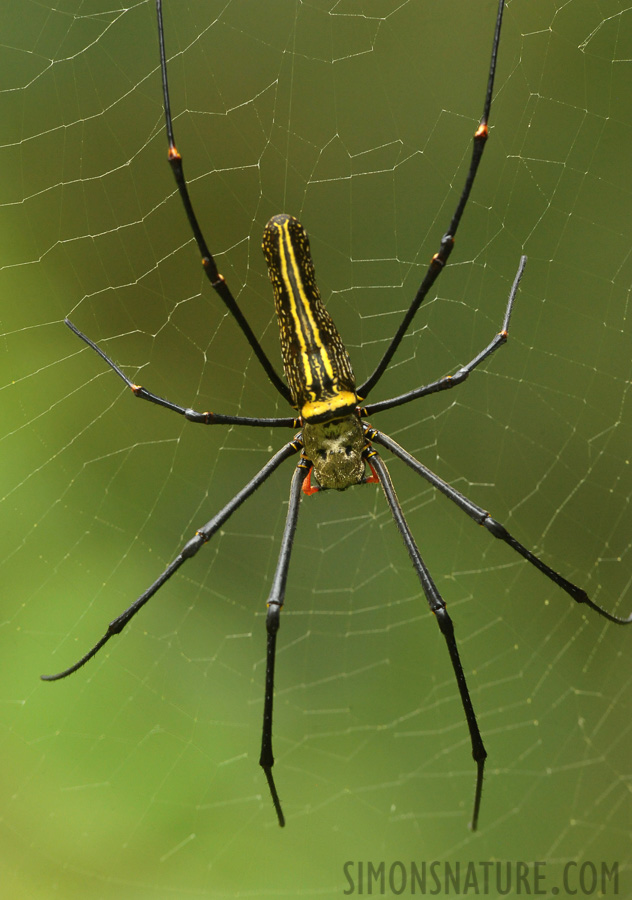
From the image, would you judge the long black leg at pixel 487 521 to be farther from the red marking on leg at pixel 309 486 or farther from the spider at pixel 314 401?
the red marking on leg at pixel 309 486

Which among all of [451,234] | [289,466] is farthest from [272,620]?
[289,466]

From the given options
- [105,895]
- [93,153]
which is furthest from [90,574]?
[93,153]

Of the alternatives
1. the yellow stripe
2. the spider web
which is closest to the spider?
the yellow stripe

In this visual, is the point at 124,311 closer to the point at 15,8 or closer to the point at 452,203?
the point at 15,8

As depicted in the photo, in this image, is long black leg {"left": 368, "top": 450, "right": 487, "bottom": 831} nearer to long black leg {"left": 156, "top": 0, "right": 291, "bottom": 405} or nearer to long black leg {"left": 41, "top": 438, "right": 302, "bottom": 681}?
long black leg {"left": 41, "top": 438, "right": 302, "bottom": 681}

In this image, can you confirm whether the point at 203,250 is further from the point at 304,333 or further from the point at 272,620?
the point at 272,620

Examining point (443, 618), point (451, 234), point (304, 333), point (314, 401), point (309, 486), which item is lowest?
point (443, 618)

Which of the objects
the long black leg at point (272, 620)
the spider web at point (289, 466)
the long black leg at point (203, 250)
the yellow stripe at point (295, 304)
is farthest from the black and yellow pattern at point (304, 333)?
the spider web at point (289, 466)

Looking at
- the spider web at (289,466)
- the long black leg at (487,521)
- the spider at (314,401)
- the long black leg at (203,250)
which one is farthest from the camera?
the spider web at (289,466)
